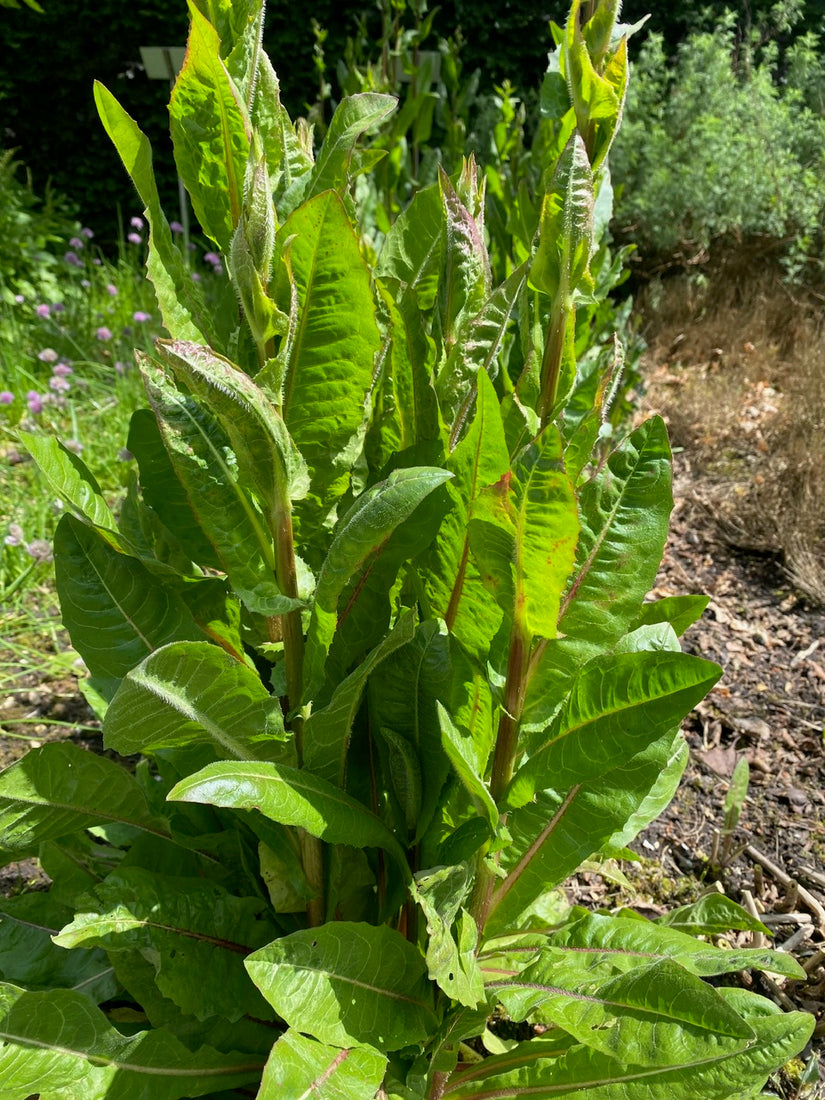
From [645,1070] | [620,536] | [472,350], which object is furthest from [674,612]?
[645,1070]

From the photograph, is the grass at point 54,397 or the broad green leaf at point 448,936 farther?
the grass at point 54,397

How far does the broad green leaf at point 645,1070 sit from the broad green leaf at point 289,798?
40 centimetres

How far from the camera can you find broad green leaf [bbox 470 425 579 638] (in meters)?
0.91

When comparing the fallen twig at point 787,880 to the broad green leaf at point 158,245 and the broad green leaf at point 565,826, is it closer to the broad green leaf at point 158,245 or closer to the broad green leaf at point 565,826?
the broad green leaf at point 565,826

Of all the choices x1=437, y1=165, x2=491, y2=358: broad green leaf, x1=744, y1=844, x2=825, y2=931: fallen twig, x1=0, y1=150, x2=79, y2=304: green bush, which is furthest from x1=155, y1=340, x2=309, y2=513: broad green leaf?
x1=0, y1=150, x2=79, y2=304: green bush

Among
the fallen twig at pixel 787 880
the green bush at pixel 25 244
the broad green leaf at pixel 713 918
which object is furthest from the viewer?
the green bush at pixel 25 244

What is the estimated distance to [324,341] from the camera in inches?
39.8

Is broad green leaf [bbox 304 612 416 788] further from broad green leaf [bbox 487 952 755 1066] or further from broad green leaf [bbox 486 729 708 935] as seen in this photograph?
broad green leaf [bbox 487 952 755 1066]

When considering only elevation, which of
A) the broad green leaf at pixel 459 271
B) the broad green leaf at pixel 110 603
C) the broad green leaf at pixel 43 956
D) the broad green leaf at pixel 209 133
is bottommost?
the broad green leaf at pixel 43 956

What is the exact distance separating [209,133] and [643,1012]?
1.12 metres

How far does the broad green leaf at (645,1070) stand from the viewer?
1.05 metres

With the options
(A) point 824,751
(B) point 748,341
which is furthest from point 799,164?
(A) point 824,751

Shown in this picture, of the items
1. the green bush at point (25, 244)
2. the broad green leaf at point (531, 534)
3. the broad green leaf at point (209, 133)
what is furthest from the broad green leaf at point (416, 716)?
the green bush at point (25, 244)

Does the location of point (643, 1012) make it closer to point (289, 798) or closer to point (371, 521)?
point (289, 798)
